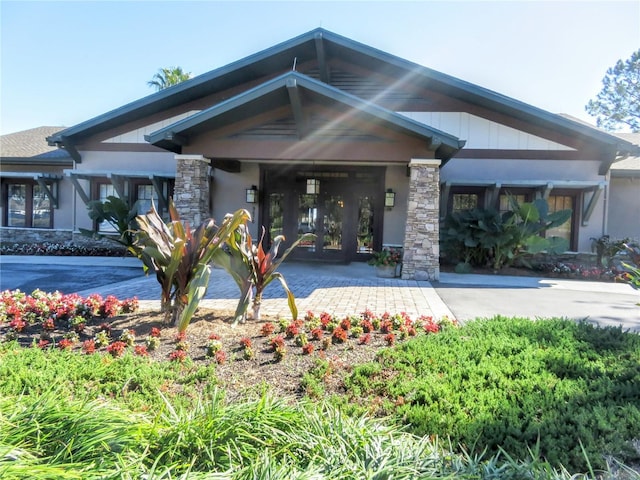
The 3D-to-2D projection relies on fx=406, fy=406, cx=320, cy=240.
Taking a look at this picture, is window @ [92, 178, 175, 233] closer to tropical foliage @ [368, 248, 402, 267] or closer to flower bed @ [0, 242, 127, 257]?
flower bed @ [0, 242, 127, 257]

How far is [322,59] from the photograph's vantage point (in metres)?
11.9

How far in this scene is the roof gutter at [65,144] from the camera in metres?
13.0

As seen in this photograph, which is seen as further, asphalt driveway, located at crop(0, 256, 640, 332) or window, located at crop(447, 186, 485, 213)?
window, located at crop(447, 186, 485, 213)

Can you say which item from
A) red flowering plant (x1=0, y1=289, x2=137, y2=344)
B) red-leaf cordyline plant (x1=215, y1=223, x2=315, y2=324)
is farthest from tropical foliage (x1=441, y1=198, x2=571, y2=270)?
red flowering plant (x1=0, y1=289, x2=137, y2=344)

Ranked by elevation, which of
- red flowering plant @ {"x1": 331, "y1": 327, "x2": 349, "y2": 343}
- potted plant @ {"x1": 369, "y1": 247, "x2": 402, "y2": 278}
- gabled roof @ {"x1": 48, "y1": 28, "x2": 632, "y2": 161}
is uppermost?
gabled roof @ {"x1": 48, "y1": 28, "x2": 632, "y2": 161}

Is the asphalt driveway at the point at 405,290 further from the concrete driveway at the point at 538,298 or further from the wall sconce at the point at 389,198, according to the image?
the wall sconce at the point at 389,198

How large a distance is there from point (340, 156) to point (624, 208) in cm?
1018

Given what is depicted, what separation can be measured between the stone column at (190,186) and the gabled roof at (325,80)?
315 centimetres

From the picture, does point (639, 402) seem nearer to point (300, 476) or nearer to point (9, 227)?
point (300, 476)

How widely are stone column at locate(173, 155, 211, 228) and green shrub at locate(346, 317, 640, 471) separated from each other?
24.8 feet

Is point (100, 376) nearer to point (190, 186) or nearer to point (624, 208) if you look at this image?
point (190, 186)

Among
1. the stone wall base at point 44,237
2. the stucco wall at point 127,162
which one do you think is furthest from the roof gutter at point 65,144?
the stone wall base at point 44,237

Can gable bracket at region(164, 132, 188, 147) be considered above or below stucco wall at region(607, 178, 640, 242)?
above

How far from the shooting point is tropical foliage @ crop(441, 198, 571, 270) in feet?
35.1
